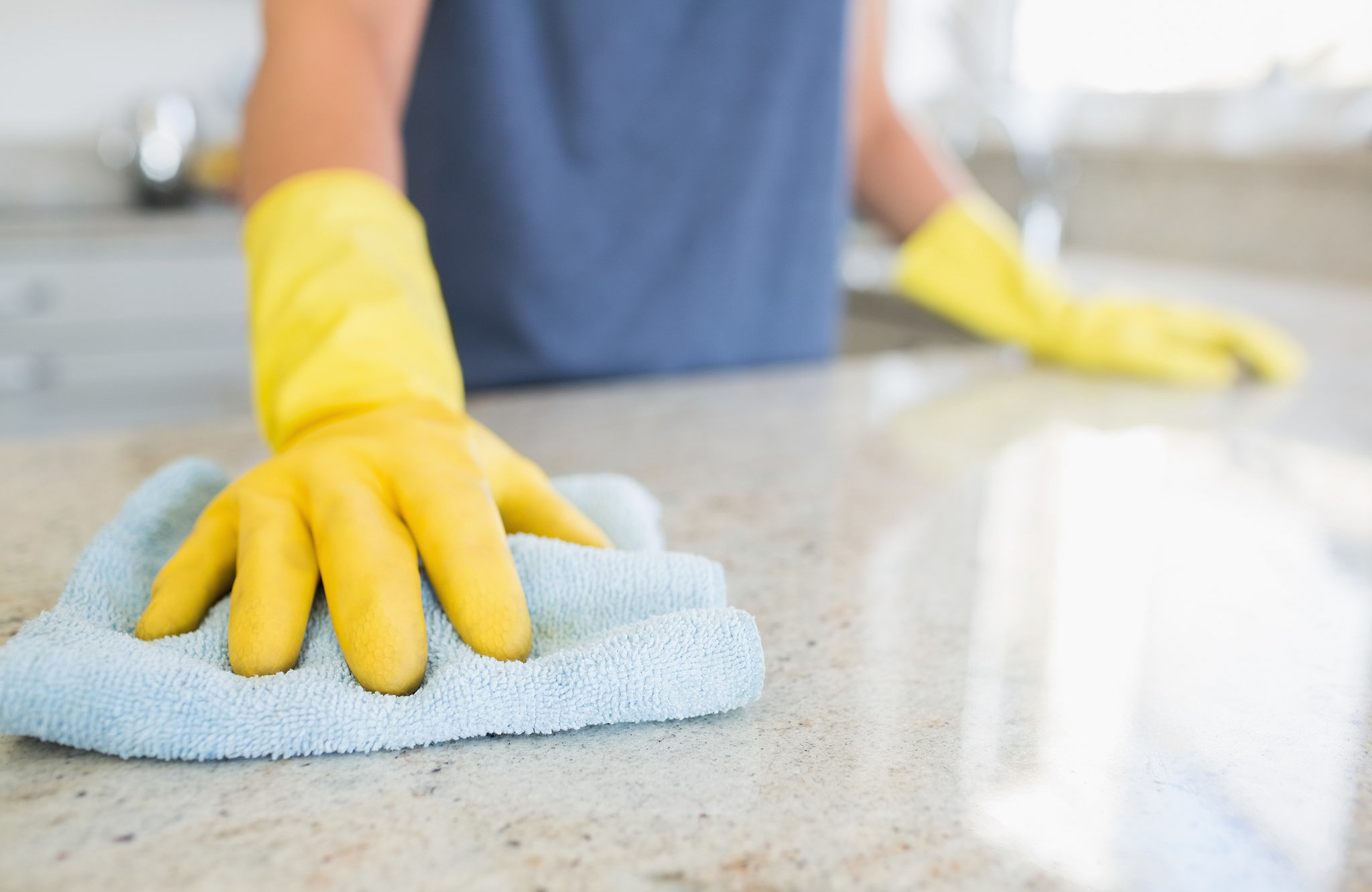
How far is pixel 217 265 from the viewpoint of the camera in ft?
8.61

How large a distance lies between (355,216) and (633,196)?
48 cm

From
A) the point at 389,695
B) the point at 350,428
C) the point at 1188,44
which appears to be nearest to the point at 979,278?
the point at 350,428

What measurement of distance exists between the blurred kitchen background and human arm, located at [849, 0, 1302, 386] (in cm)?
53

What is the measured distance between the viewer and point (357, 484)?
1.59 feet

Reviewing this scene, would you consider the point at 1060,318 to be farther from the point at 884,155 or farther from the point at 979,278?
the point at 884,155

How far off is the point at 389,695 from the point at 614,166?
2.74 feet

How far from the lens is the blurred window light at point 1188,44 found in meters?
2.04

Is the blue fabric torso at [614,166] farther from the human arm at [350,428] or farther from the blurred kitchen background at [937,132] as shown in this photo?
the blurred kitchen background at [937,132]

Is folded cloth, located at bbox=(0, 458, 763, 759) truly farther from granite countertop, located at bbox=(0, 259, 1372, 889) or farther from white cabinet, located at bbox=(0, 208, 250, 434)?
white cabinet, located at bbox=(0, 208, 250, 434)

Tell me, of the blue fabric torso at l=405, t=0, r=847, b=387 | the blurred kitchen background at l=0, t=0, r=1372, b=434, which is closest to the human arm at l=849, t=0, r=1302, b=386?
the blue fabric torso at l=405, t=0, r=847, b=387

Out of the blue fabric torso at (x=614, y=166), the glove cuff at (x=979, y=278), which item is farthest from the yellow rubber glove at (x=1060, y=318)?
the blue fabric torso at (x=614, y=166)

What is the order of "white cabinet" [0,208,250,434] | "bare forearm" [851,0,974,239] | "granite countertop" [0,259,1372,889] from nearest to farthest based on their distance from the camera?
"granite countertop" [0,259,1372,889]
"bare forearm" [851,0,974,239]
"white cabinet" [0,208,250,434]

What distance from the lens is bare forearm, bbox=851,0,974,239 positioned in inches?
52.1

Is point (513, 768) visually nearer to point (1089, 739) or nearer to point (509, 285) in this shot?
point (1089, 739)
